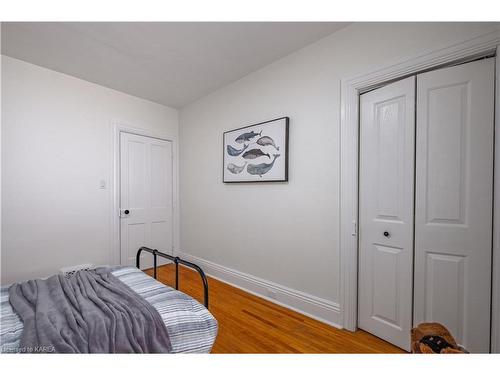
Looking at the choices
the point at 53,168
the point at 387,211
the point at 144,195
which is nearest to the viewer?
the point at 387,211

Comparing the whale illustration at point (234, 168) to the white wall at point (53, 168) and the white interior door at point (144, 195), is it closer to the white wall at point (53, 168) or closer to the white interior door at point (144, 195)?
the white interior door at point (144, 195)

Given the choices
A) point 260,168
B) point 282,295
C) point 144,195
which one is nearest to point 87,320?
point 282,295

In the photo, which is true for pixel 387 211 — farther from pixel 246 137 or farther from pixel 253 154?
pixel 246 137

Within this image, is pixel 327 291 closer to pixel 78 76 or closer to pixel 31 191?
pixel 31 191

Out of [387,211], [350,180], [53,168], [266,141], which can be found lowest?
[387,211]

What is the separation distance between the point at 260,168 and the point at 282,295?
1361 mm

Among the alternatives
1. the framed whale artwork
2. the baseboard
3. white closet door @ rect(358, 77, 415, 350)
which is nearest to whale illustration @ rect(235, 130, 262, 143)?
the framed whale artwork

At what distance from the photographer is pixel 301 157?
2225 millimetres

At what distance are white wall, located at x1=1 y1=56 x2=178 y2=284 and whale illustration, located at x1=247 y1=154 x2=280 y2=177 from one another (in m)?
1.93

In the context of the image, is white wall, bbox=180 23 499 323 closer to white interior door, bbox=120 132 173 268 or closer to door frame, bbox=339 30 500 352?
door frame, bbox=339 30 500 352

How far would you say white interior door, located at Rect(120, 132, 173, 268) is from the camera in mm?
3213

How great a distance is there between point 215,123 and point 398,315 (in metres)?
2.86

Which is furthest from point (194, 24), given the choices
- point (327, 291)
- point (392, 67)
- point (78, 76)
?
point (327, 291)

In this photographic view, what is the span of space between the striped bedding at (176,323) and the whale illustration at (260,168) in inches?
58.2
